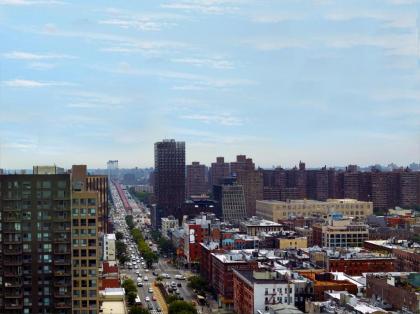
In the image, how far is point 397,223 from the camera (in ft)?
459

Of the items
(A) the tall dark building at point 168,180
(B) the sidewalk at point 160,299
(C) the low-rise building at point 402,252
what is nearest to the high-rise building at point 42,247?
(B) the sidewalk at point 160,299

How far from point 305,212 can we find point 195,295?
75.4 metres

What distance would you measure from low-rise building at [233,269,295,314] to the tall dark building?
114 m

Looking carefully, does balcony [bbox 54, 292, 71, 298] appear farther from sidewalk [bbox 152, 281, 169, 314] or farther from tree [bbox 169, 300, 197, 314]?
sidewalk [bbox 152, 281, 169, 314]

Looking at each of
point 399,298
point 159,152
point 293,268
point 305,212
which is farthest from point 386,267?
point 159,152

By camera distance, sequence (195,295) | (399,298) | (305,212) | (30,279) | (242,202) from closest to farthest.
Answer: (30,279), (399,298), (195,295), (305,212), (242,202)

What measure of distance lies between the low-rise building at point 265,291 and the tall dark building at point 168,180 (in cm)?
11441

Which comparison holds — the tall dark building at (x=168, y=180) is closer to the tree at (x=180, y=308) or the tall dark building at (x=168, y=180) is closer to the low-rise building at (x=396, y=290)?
the tree at (x=180, y=308)

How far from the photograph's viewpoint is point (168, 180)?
19575cm

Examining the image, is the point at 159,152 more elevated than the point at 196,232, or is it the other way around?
the point at 159,152

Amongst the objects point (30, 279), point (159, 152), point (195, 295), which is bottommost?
point (195, 295)

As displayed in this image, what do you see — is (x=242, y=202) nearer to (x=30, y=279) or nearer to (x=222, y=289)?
(x=222, y=289)

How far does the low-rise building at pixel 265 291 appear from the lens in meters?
68.9

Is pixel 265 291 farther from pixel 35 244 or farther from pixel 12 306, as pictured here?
pixel 12 306
